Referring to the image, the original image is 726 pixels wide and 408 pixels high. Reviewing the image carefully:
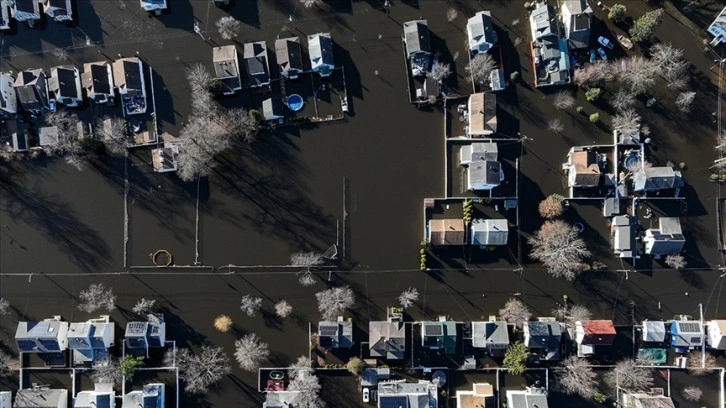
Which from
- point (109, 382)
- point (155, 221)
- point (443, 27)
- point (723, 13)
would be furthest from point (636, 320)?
point (109, 382)

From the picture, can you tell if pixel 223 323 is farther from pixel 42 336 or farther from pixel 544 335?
pixel 544 335

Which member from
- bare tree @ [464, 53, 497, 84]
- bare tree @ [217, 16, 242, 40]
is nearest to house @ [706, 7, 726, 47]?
bare tree @ [464, 53, 497, 84]

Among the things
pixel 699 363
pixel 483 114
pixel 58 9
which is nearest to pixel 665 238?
pixel 699 363

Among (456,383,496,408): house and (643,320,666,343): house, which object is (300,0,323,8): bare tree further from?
(643,320,666,343): house

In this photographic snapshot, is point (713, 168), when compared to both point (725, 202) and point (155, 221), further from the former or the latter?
point (155, 221)

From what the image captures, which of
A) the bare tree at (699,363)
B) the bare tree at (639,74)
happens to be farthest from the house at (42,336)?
the bare tree at (699,363)

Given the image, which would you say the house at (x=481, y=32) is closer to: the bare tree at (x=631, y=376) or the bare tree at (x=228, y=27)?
the bare tree at (x=228, y=27)
